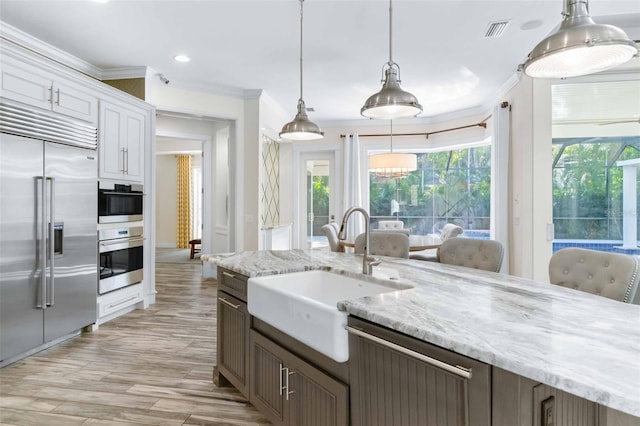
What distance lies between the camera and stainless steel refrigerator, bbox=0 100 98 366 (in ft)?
8.70

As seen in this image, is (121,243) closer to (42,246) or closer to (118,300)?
(118,300)

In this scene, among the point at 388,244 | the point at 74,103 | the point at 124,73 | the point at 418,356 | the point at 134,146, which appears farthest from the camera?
the point at 124,73

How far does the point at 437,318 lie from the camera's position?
1.19 m

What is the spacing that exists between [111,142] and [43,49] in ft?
3.61

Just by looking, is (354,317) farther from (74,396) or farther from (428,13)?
Result: (428,13)

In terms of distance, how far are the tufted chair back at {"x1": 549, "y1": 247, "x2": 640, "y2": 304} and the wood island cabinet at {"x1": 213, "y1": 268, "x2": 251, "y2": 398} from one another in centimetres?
169

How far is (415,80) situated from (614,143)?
2.37 meters

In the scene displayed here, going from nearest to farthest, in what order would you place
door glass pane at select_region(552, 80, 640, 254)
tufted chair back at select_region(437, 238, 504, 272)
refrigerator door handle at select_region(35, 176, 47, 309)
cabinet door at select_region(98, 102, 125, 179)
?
tufted chair back at select_region(437, 238, 504, 272)
refrigerator door handle at select_region(35, 176, 47, 309)
cabinet door at select_region(98, 102, 125, 179)
door glass pane at select_region(552, 80, 640, 254)

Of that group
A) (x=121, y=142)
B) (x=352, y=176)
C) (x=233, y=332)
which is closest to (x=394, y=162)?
(x=352, y=176)

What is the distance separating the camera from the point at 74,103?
3250 millimetres

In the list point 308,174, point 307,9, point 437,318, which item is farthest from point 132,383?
point 308,174

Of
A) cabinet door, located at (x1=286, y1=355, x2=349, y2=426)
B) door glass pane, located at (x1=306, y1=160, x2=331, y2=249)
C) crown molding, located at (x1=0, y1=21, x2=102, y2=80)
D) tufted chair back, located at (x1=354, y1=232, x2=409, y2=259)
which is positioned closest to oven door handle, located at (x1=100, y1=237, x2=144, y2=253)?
crown molding, located at (x1=0, y1=21, x2=102, y2=80)

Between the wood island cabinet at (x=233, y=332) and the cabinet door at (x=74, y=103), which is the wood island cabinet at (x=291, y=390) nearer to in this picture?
the wood island cabinet at (x=233, y=332)

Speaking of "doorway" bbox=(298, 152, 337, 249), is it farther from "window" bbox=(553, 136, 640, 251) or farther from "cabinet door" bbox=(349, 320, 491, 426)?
"cabinet door" bbox=(349, 320, 491, 426)
